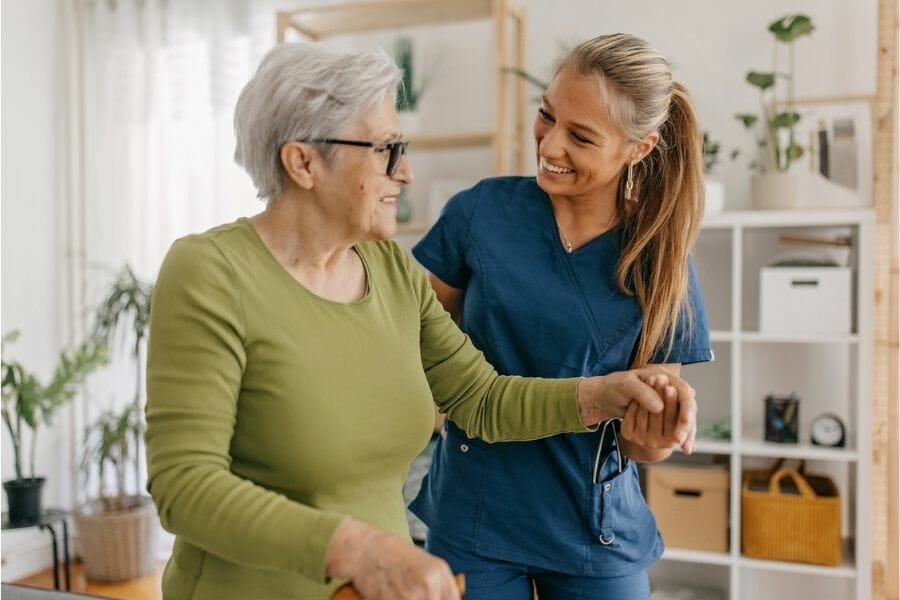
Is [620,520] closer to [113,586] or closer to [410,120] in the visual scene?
[410,120]

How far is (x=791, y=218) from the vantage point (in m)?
2.92

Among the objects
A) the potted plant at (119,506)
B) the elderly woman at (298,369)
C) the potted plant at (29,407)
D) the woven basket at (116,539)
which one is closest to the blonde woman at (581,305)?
the elderly woman at (298,369)

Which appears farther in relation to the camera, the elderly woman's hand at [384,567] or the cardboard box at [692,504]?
the cardboard box at [692,504]

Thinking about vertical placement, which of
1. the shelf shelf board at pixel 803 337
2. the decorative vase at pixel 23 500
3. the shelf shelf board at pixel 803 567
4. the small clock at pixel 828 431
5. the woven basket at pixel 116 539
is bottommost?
the woven basket at pixel 116 539

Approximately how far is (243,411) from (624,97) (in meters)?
0.85

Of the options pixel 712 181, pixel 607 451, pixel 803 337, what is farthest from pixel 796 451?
pixel 607 451

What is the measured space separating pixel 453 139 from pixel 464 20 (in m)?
0.52

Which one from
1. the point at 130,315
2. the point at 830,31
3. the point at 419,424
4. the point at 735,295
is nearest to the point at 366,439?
the point at 419,424

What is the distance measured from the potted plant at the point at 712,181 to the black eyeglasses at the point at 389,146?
6.52 feet

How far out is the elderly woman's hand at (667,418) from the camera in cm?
125

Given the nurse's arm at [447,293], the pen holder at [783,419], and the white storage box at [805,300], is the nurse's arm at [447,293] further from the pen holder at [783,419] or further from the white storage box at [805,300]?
the pen holder at [783,419]

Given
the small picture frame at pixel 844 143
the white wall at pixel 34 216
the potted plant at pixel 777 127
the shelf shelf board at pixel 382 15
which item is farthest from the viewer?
the white wall at pixel 34 216

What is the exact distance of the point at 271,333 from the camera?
1.04 meters

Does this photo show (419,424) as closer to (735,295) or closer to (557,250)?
(557,250)
